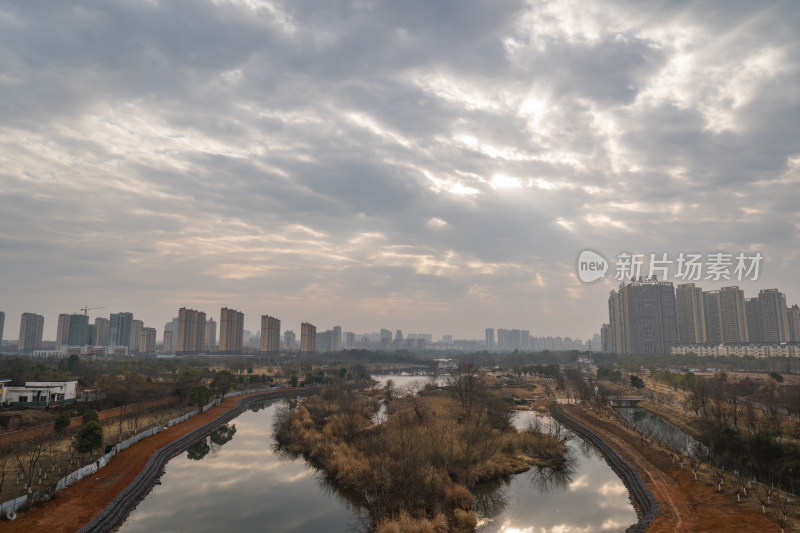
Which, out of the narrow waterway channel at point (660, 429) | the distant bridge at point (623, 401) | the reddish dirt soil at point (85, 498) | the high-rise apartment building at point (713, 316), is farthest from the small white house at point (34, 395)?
the high-rise apartment building at point (713, 316)

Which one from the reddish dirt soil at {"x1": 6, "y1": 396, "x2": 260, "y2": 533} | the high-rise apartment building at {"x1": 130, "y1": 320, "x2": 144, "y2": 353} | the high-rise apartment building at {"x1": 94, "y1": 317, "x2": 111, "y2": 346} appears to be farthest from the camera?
the high-rise apartment building at {"x1": 130, "y1": 320, "x2": 144, "y2": 353}

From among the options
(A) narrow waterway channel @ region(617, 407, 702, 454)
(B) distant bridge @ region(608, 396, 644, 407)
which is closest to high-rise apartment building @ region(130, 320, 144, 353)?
(B) distant bridge @ region(608, 396, 644, 407)

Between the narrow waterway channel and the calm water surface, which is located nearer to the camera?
the calm water surface

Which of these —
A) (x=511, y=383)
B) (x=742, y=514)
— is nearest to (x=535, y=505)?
(x=742, y=514)

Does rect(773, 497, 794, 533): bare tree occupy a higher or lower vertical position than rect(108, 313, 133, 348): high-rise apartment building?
lower

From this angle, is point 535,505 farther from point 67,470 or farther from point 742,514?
point 67,470

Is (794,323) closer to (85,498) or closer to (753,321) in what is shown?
(753,321)

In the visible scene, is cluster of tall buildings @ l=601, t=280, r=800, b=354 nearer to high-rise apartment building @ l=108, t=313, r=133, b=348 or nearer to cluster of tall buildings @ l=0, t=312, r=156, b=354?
cluster of tall buildings @ l=0, t=312, r=156, b=354

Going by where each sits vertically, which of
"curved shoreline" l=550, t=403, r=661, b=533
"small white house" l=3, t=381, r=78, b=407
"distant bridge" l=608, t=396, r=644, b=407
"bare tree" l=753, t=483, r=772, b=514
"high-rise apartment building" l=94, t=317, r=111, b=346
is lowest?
"distant bridge" l=608, t=396, r=644, b=407
